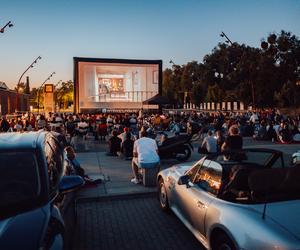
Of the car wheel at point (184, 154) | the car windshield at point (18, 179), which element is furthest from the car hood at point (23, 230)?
the car wheel at point (184, 154)

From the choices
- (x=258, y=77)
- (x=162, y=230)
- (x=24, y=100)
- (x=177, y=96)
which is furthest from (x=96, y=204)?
(x=24, y=100)

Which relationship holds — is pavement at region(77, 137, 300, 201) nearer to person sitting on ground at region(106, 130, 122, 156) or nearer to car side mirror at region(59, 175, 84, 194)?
person sitting on ground at region(106, 130, 122, 156)

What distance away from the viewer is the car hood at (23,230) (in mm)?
2508

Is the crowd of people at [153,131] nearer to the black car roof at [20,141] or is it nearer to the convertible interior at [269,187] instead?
the convertible interior at [269,187]

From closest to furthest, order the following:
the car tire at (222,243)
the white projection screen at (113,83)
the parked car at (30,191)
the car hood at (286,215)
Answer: the parked car at (30,191), the car hood at (286,215), the car tire at (222,243), the white projection screen at (113,83)

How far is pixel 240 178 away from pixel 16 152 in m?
2.61

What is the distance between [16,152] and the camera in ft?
12.2

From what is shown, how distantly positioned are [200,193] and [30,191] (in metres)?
2.18

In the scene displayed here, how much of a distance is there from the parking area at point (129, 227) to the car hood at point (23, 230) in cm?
212

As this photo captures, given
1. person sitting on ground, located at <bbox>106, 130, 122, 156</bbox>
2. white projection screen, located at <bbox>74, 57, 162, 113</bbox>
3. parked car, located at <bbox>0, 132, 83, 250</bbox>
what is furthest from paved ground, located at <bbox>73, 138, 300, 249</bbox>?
white projection screen, located at <bbox>74, 57, 162, 113</bbox>

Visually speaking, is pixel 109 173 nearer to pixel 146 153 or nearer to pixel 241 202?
pixel 146 153

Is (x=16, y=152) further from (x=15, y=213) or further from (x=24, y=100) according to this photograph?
(x=24, y=100)

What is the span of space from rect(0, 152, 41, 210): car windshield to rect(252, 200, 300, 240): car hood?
225 cm

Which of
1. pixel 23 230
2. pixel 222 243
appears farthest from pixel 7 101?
pixel 23 230
